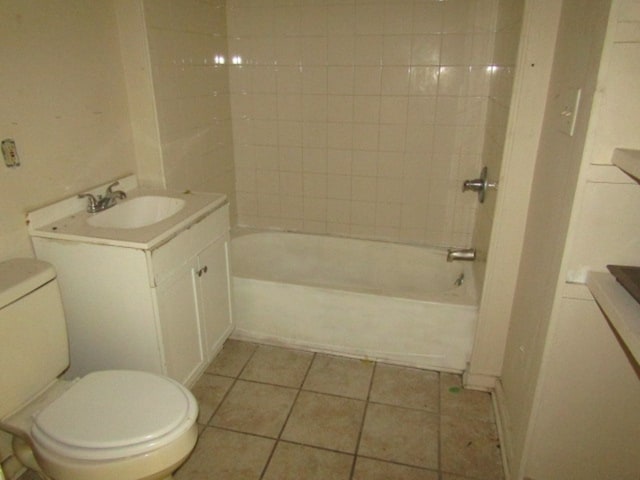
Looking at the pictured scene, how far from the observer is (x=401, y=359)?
220 centimetres

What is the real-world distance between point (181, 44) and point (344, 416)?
6.31ft

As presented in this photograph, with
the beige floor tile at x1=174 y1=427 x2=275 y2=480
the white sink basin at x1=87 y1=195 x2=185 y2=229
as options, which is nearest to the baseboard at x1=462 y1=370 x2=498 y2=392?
the beige floor tile at x1=174 y1=427 x2=275 y2=480

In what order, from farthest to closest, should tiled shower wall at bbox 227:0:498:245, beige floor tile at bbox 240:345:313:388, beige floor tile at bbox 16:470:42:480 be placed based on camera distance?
tiled shower wall at bbox 227:0:498:245
beige floor tile at bbox 240:345:313:388
beige floor tile at bbox 16:470:42:480

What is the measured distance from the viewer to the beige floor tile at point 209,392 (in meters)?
1.93

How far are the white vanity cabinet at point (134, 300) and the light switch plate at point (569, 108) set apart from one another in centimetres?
134

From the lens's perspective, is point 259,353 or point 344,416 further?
point 259,353

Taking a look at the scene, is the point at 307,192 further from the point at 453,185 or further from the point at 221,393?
the point at 221,393

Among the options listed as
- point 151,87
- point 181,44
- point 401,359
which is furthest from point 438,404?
point 181,44

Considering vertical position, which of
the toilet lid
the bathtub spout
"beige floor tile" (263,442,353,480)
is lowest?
"beige floor tile" (263,442,353,480)

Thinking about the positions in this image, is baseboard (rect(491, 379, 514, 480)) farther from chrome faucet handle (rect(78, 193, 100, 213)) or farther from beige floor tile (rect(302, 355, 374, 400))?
chrome faucet handle (rect(78, 193, 100, 213))

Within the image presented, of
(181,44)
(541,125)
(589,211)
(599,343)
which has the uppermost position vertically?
(181,44)

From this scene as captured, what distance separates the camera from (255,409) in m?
1.94

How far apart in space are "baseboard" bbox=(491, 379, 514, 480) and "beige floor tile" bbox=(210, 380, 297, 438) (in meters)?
0.86

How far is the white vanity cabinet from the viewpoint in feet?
5.12
